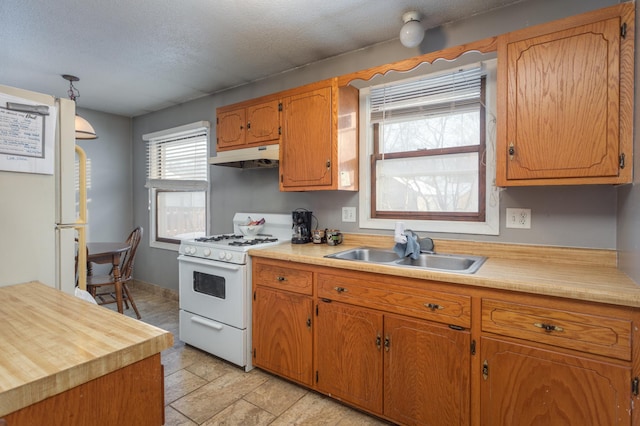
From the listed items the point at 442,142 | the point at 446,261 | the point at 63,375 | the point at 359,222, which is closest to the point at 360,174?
the point at 359,222

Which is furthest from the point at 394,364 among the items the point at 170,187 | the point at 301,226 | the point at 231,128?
the point at 170,187

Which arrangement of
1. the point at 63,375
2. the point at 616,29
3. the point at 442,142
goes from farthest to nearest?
the point at 442,142 → the point at 616,29 → the point at 63,375

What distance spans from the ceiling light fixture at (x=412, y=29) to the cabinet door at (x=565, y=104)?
0.59 m

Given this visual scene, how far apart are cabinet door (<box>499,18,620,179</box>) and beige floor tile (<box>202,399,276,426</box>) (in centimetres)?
190

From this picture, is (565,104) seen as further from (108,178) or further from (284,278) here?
(108,178)

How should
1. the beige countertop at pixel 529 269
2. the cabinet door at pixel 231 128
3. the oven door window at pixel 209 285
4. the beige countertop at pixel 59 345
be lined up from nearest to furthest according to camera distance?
the beige countertop at pixel 59 345 < the beige countertop at pixel 529 269 < the oven door window at pixel 209 285 < the cabinet door at pixel 231 128

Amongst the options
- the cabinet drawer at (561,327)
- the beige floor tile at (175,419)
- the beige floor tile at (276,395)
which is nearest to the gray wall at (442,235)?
the cabinet drawer at (561,327)

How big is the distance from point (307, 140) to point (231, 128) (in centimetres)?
86

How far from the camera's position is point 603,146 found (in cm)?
145

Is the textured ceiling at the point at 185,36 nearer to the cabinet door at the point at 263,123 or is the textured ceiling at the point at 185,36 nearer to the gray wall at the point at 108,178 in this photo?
the cabinet door at the point at 263,123

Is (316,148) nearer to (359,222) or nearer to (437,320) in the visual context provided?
(359,222)

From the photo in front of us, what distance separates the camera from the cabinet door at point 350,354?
177 centimetres

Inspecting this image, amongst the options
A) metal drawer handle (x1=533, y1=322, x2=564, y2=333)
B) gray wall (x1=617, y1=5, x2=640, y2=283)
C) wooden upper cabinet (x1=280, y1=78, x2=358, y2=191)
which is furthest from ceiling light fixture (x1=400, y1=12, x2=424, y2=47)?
metal drawer handle (x1=533, y1=322, x2=564, y2=333)

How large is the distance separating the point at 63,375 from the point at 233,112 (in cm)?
256
